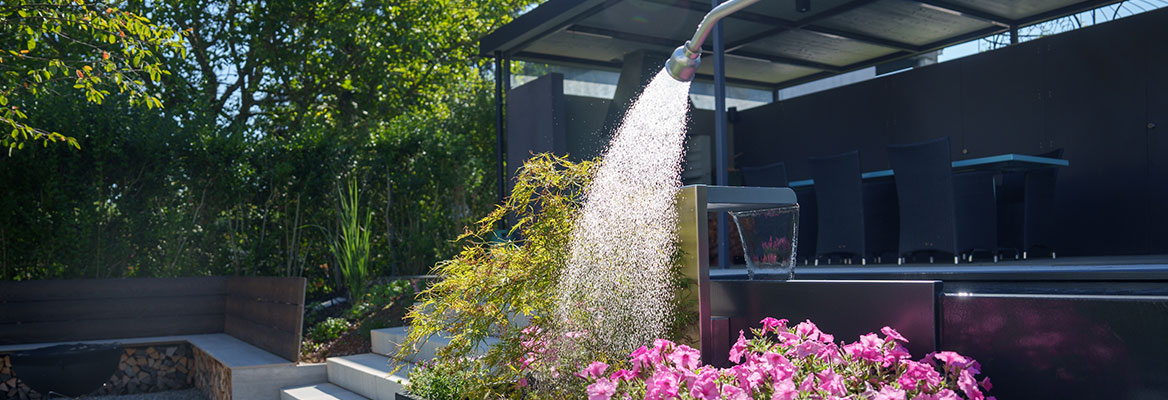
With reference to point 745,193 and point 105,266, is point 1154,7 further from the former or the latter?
point 105,266

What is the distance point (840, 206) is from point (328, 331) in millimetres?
3827

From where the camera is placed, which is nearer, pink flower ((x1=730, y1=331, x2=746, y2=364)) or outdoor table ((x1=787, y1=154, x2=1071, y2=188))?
pink flower ((x1=730, y1=331, x2=746, y2=364))

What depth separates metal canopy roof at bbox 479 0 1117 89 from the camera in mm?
6875

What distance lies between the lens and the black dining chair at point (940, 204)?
18.5 feet

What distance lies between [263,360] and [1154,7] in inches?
286

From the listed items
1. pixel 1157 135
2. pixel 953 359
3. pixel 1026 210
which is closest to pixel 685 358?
pixel 953 359

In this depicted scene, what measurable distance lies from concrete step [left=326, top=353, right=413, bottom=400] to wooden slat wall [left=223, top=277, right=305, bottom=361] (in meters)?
0.29

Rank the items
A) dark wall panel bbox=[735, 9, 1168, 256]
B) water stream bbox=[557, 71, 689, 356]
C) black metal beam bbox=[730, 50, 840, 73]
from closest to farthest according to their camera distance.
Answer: water stream bbox=[557, 71, 689, 356]
dark wall panel bbox=[735, 9, 1168, 256]
black metal beam bbox=[730, 50, 840, 73]

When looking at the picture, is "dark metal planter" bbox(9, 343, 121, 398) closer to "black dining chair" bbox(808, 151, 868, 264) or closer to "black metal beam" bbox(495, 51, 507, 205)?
"black metal beam" bbox(495, 51, 507, 205)

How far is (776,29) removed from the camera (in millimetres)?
7473

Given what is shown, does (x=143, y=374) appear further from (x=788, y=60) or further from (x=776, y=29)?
(x=788, y=60)

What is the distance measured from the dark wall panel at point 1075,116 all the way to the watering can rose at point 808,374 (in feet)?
19.2

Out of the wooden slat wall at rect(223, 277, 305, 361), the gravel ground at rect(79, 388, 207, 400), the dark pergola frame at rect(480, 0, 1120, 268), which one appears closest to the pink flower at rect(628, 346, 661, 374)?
the dark pergola frame at rect(480, 0, 1120, 268)

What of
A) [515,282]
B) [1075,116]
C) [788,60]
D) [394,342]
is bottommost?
[394,342]
